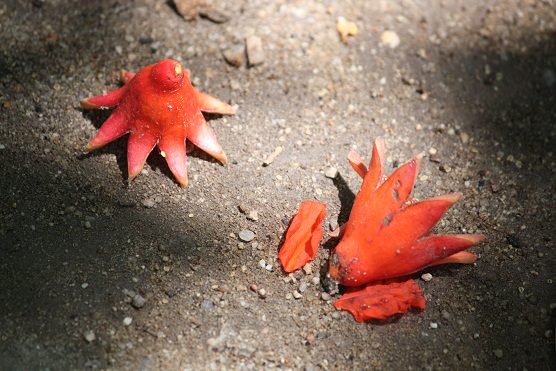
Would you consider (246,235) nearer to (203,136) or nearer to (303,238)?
(303,238)

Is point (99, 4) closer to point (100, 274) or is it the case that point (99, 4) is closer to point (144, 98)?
point (144, 98)

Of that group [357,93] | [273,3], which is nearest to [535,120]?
[357,93]

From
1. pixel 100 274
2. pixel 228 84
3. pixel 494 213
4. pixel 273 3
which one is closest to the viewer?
pixel 100 274

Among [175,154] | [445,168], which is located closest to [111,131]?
[175,154]

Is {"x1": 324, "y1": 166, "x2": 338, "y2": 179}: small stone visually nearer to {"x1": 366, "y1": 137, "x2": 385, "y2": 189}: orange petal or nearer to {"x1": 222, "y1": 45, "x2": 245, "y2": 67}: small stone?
{"x1": 366, "y1": 137, "x2": 385, "y2": 189}: orange petal

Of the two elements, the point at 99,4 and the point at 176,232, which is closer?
the point at 176,232

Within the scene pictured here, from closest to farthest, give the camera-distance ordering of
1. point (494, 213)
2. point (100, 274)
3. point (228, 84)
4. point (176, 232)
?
1. point (100, 274)
2. point (176, 232)
3. point (494, 213)
4. point (228, 84)

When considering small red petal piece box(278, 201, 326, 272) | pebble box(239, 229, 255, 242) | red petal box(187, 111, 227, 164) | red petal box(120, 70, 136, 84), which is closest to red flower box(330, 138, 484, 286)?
small red petal piece box(278, 201, 326, 272)
